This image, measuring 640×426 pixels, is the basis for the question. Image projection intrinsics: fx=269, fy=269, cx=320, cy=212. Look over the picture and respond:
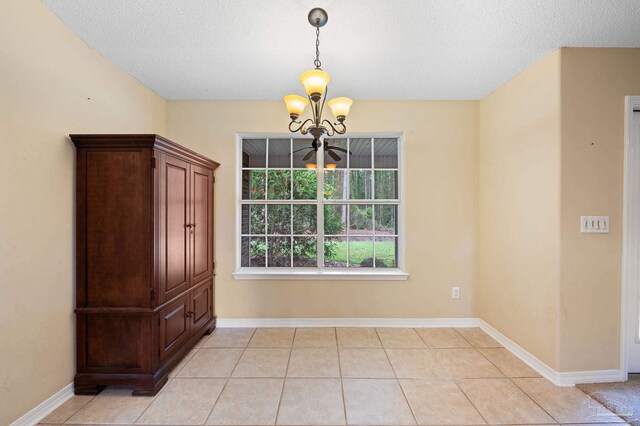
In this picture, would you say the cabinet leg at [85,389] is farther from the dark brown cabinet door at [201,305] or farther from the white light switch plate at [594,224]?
the white light switch plate at [594,224]

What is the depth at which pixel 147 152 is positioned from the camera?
1.97 meters

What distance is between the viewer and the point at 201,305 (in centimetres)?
277

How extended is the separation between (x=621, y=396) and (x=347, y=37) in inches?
128

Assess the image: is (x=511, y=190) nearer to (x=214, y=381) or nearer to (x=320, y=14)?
(x=320, y=14)

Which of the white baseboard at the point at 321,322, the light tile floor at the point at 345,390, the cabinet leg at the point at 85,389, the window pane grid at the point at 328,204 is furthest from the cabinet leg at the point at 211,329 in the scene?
the cabinet leg at the point at 85,389

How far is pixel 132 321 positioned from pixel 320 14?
249 cm

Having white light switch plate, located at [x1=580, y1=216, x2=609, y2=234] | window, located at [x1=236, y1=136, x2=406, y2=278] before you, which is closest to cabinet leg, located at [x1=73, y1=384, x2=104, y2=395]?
window, located at [x1=236, y1=136, x2=406, y2=278]

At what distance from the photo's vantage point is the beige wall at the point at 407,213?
3084 mm

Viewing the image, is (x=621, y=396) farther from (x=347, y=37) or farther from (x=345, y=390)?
(x=347, y=37)

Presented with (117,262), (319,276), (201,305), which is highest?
(117,262)

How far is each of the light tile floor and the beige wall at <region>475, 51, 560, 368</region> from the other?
39 centimetres

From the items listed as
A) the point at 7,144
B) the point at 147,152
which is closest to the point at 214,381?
the point at 147,152

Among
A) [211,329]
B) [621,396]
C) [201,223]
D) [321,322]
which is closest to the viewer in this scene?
[621,396]

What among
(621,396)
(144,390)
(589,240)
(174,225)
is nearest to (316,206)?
(174,225)
